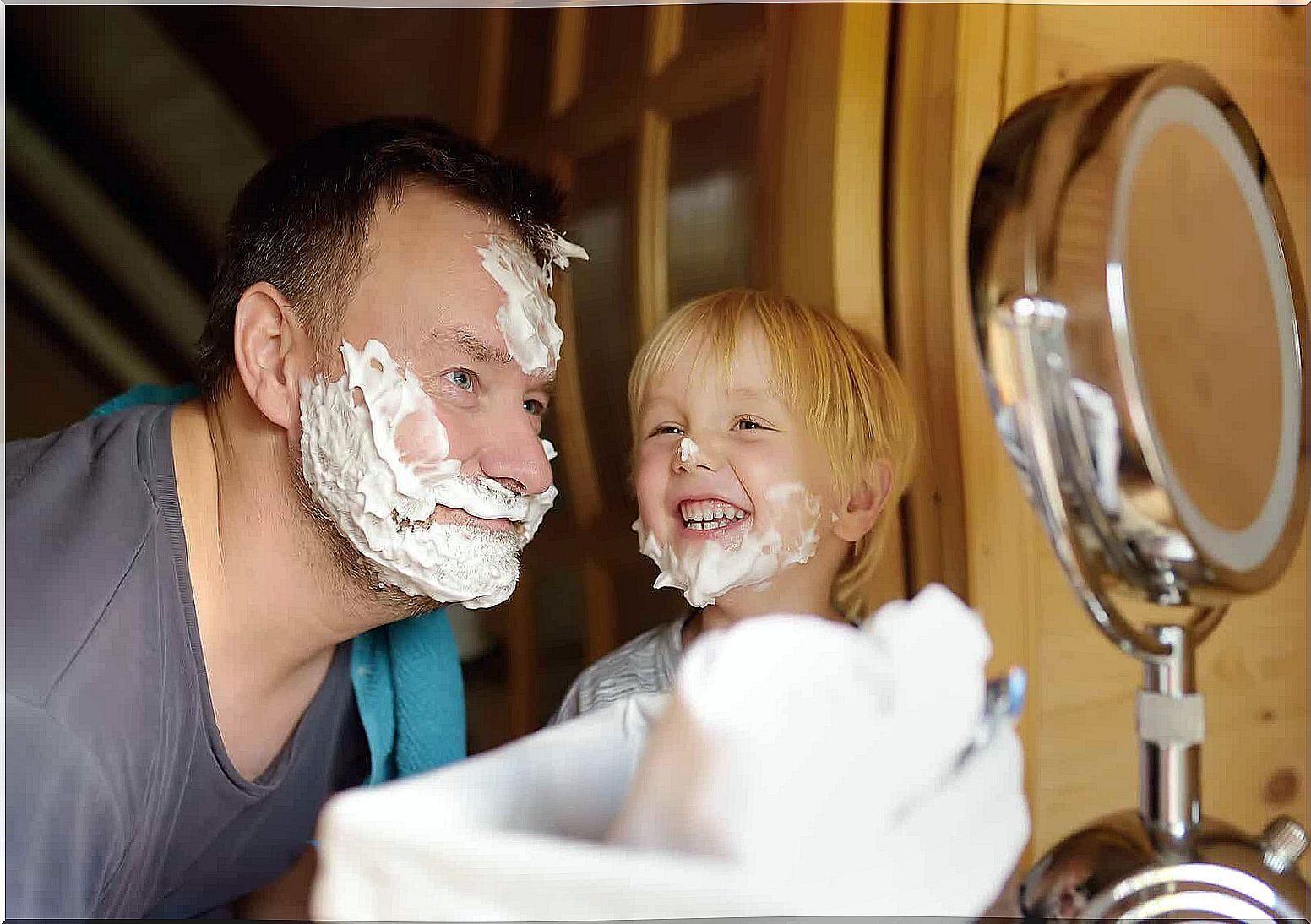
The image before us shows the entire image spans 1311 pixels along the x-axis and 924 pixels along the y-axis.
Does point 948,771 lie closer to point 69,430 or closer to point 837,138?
point 837,138

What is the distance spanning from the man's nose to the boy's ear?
173 mm

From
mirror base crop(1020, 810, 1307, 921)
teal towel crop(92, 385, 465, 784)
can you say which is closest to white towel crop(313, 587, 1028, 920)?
mirror base crop(1020, 810, 1307, 921)

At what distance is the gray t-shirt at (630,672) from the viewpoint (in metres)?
0.59

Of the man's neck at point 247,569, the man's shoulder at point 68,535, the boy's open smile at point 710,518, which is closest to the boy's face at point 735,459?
the boy's open smile at point 710,518

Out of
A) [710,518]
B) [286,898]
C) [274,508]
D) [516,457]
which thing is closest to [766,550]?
[710,518]

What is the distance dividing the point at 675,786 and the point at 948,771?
5.5 inches

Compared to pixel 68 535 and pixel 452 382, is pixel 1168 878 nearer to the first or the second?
pixel 452 382

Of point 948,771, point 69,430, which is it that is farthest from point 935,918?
point 69,430

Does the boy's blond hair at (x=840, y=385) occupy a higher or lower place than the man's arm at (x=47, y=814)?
higher

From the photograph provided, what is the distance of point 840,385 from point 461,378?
216 millimetres

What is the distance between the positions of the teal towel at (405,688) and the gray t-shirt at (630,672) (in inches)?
3.0

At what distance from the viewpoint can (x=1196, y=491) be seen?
0.48 m

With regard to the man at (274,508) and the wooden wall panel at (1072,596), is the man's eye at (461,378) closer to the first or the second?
the man at (274,508)

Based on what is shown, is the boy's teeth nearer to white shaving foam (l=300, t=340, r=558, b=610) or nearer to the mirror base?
white shaving foam (l=300, t=340, r=558, b=610)
